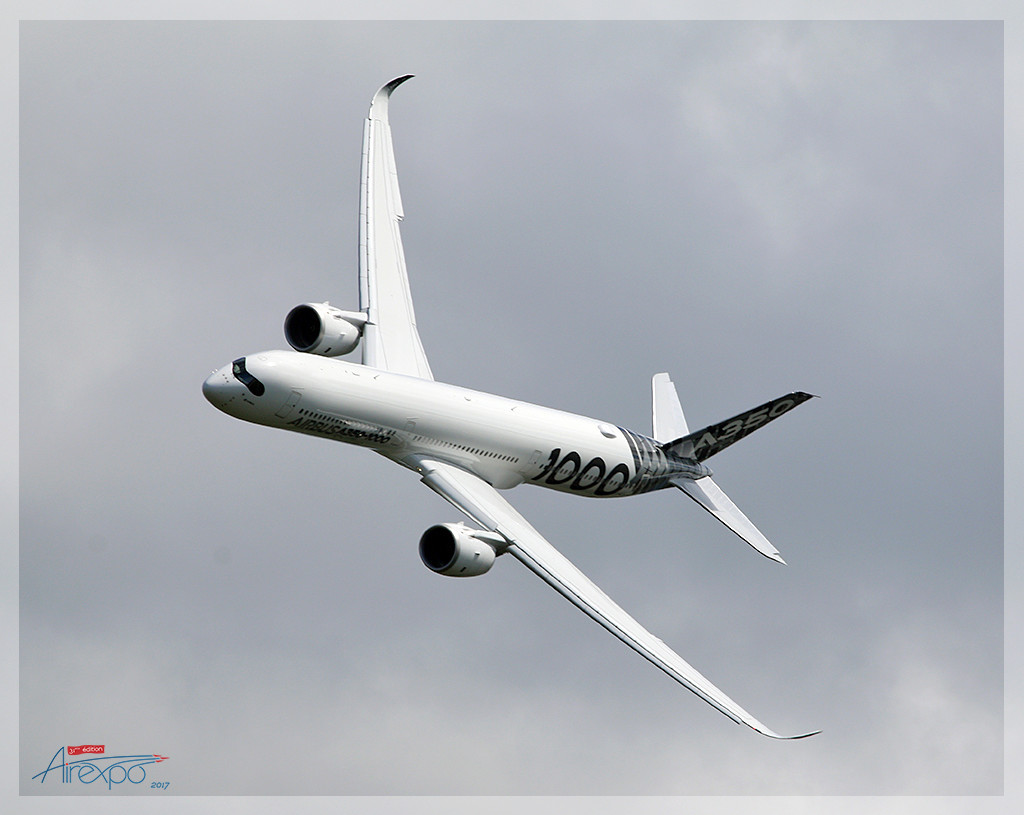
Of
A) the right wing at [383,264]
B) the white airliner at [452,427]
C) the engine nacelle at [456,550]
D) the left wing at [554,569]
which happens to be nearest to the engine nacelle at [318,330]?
the white airliner at [452,427]

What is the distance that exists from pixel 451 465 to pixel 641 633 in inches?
417

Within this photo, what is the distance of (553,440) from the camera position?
68.5 meters

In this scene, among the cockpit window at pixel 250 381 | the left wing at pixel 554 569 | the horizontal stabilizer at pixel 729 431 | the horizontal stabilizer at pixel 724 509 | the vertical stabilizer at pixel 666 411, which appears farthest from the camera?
the vertical stabilizer at pixel 666 411

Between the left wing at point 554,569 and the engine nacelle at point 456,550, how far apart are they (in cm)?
149

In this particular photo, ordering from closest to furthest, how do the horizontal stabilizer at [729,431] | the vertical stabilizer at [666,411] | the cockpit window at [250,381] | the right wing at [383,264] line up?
the cockpit window at [250,381] < the right wing at [383,264] < the horizontal stabilizer at [729,431] < the vertical stabilizer at [666,411]

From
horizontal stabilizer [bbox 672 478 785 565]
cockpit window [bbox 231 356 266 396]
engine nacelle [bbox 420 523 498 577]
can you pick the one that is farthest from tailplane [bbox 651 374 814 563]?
cockpit window [bbox 231 356 266 396]

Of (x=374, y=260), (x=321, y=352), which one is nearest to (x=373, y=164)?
(x=374, y=260)

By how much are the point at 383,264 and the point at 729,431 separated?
17.3m

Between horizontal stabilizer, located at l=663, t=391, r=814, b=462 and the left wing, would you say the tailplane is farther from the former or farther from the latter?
the left wing

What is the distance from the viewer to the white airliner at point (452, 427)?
60.8 metres

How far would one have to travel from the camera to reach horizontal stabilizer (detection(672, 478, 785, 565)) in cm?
7181

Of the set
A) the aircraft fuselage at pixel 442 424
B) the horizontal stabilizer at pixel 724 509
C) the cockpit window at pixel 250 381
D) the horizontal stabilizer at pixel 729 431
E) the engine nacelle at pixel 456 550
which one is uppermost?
the horizontal stabilizer at pixel 729 431

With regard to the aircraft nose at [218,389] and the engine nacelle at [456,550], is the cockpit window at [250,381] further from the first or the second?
the engine nacelle at [456,550]

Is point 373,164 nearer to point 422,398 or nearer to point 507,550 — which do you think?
point 422,398
